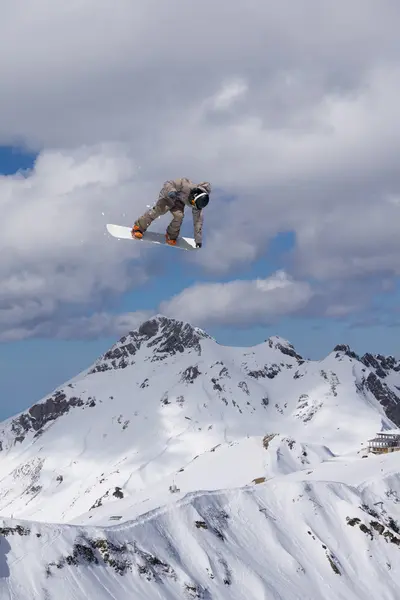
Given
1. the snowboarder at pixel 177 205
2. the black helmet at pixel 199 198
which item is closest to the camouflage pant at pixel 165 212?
the snowboarder at pixel 177 205

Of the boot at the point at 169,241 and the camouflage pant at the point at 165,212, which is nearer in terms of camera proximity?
the camouflage pant at the point at 165,212

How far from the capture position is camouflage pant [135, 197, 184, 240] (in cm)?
3133

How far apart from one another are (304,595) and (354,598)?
19.6 feet

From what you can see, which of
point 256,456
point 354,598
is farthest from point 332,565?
point 256,456

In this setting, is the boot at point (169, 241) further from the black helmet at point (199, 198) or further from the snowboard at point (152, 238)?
the black helmet at point (199, 198)

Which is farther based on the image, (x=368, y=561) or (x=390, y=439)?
(x=390, y=439)

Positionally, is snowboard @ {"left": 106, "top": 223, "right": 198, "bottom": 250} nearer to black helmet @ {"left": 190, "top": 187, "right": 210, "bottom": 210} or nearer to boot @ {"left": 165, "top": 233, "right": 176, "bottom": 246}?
boot @ {"left": 165, "top": 233, "right": 176, "bottom": 246}

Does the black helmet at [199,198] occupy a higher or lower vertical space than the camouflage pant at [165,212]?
lower

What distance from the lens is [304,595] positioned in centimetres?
6719

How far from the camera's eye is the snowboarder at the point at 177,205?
95.9 feet

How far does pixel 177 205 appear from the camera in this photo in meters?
31.3

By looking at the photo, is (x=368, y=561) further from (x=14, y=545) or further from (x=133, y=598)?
(x=14, y=545)

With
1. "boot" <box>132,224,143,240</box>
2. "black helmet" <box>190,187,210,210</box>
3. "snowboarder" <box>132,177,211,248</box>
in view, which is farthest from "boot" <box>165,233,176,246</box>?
"black helmet" <box>190,187,210,210</box>

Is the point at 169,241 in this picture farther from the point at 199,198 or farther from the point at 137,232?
the point at 199,198
